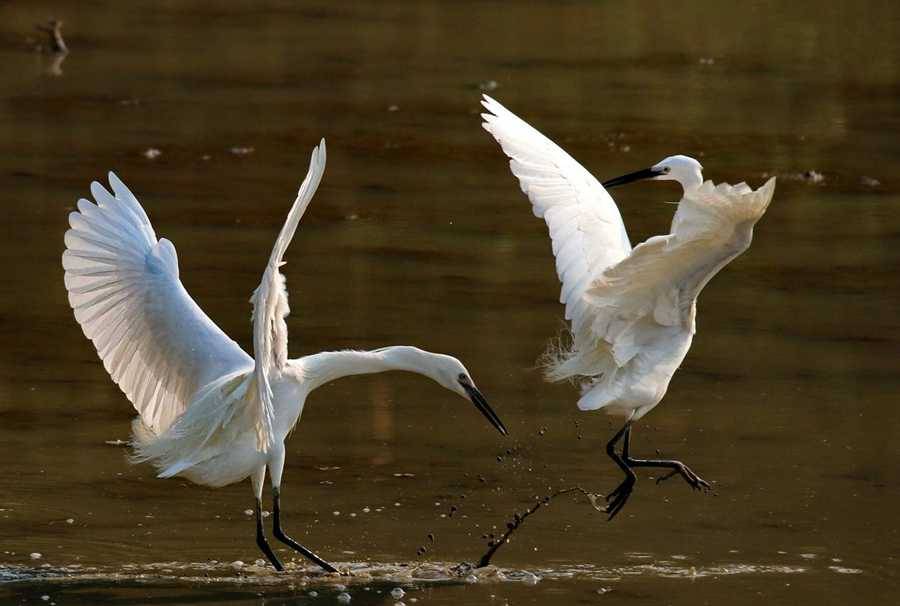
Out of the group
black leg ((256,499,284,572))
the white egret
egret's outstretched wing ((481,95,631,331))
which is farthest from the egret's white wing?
black leg ((256,499,284,572))

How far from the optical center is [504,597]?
270 inches

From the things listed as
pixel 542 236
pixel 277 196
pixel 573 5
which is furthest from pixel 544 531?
pixel 573 5

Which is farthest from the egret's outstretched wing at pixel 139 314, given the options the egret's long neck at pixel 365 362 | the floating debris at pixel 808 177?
the floating debris at pixel 808 177

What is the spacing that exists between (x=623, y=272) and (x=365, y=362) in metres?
1.04

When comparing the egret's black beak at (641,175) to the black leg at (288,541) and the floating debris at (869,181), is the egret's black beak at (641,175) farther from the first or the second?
the floating debris at (869,181)

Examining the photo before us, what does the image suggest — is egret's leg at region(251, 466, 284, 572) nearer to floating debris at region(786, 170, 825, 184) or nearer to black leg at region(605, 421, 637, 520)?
black leg at region(605, 421, 637, 520)

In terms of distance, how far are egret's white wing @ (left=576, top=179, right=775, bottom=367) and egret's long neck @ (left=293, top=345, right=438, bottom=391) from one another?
738 millimetres

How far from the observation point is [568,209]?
315 inches

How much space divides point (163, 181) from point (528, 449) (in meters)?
6.12

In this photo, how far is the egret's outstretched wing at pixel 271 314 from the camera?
6.17 meters

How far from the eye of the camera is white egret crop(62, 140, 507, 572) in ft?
23.2

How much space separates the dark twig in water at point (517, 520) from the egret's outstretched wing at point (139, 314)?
120 cm

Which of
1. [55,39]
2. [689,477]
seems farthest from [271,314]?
[55,39]

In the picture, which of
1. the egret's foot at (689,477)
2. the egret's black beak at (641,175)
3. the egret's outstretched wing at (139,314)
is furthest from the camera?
the egret's black beak at (641,175)
